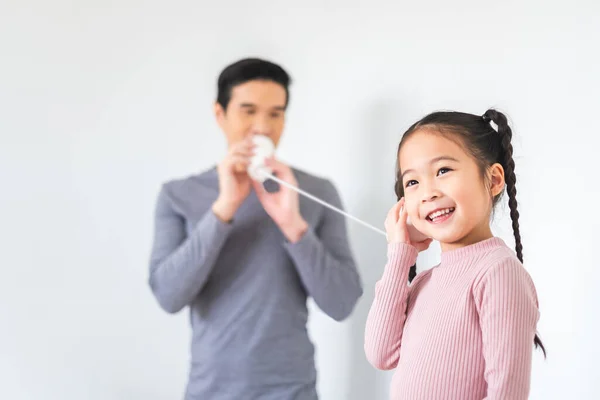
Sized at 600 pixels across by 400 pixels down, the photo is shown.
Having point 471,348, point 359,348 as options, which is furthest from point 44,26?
point 471,348

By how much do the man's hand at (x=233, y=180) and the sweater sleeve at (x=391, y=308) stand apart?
0.39 m

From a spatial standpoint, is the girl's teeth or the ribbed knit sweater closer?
the ribbed knit sweater

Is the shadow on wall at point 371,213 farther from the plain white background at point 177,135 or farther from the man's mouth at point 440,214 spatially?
the man's mouth at point 440,214

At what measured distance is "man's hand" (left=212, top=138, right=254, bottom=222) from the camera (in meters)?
1.14

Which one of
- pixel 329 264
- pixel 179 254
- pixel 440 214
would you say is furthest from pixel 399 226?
pixel 179 254

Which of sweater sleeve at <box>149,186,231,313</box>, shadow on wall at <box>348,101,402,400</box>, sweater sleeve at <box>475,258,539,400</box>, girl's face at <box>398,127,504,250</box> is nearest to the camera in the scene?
sweater sleeve at <box>475,258,539,400</box>

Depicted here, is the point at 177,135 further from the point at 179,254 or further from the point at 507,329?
the point at 507,329

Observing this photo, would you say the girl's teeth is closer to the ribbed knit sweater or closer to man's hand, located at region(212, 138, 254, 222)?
the ribbed knit sweater

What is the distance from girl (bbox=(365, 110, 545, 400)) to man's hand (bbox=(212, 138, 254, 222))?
1.14 feet

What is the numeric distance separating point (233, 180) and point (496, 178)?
1.60ft

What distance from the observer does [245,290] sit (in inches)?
45.2

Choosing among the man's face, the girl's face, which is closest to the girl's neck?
the girl's face

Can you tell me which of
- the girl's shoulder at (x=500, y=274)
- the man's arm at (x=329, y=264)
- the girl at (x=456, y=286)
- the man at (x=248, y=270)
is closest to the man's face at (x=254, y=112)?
the man at (x=248, y=270)

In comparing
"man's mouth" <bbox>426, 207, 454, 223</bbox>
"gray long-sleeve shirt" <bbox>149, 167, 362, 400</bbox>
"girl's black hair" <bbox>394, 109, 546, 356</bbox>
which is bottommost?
"gray long-sleeve shirt" <bbox>149, 167, 362, 400</bbox>
